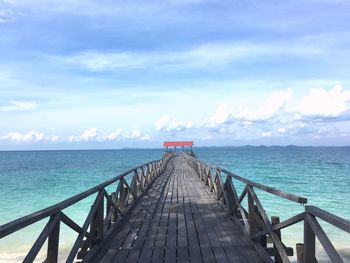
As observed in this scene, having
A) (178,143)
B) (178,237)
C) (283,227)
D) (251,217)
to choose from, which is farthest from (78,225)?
(178,143)

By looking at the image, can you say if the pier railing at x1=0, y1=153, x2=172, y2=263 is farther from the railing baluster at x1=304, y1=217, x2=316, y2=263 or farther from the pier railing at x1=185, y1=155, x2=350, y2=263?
the railing baluster at x1=304, y1=217, x2=316, y2=263

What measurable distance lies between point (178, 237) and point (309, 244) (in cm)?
310

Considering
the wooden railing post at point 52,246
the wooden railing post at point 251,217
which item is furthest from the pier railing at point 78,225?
the wooden railing post at point 251,217

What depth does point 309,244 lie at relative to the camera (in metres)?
3.50

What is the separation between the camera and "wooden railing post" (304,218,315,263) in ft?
11.4

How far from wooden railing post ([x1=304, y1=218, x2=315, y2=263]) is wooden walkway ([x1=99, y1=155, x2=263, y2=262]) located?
1467 millimetres

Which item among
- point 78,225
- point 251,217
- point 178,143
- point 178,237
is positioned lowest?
point 178,237

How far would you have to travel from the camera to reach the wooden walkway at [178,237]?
5121 mm

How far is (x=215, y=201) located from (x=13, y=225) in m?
7.80

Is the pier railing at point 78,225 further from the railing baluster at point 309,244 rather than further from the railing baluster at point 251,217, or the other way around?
the railing baluster at point 309,244

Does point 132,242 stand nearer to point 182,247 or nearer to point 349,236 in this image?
point 182,247

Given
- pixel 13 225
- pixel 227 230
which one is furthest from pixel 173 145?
pixel 13 225

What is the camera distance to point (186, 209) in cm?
904

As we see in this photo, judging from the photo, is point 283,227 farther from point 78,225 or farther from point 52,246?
point 78,225
